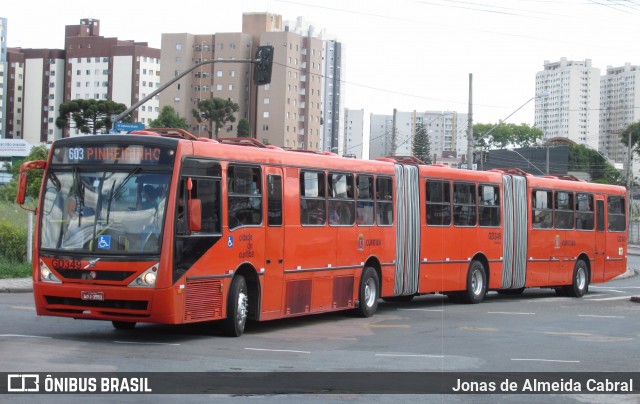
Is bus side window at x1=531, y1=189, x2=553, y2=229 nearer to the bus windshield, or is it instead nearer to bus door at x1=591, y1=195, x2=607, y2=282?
bus door at x1=591, y1=195, x2=607, y2=282

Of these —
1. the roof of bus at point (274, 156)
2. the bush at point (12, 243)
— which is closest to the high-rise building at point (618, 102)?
the bush at point (12, 243)

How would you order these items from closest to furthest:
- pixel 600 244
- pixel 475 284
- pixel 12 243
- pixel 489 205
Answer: pixel 475 284 → pixel 489 205 → pixel 12 243 → pixel 600 244

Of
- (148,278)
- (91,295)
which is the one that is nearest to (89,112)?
(91,295)

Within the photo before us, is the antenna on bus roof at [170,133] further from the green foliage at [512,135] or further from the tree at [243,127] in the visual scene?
the green foliage at [512,135]

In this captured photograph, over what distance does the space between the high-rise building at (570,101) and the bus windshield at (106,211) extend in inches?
5818

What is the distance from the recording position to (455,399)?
10.5 meters

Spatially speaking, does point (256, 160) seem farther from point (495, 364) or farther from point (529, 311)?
point (529, 311)

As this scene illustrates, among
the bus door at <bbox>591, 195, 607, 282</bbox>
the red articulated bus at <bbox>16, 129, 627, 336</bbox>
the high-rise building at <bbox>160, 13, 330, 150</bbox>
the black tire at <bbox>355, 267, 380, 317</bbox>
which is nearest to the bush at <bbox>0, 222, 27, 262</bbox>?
the red articulated bus at <bbox>16, 129, 627, 336</bbox>

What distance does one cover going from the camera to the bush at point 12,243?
28.6 metres

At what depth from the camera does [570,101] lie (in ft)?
547

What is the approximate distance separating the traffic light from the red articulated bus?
6534mm

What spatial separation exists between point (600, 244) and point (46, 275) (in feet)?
Result: 65.7

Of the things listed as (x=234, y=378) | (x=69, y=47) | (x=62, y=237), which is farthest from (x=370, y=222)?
(x=69, y=47)

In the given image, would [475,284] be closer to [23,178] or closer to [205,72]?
[23,178]
